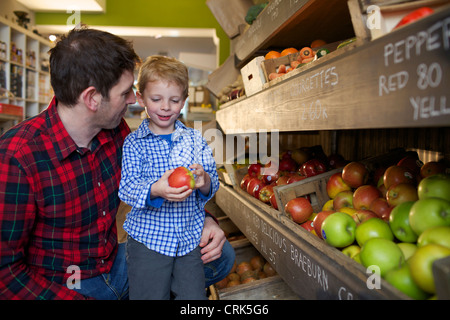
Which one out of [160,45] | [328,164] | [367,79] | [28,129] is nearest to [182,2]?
[160,45]

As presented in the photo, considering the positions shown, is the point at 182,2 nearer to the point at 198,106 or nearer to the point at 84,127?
the point at 198,106

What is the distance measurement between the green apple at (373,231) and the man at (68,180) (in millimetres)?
994

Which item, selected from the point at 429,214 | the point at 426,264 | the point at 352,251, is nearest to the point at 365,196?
the point at 352,251

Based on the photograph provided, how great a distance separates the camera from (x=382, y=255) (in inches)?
37.4

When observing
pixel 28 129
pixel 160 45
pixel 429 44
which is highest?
pixel 160 45

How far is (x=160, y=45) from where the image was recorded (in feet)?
33.9

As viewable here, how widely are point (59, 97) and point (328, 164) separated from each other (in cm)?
148

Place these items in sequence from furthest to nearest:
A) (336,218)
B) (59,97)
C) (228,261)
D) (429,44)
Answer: (228,261), (59,97), (336,218), (429,44)

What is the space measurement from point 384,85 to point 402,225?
46 centimetres

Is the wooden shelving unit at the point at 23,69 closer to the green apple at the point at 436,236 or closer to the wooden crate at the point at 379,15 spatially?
the wooden crate at the point at 379,15

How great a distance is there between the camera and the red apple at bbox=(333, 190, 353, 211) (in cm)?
147

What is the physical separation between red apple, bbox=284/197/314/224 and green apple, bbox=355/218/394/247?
0.39 meters

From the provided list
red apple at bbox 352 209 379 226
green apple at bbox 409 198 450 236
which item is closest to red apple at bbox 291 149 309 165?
red apple at bbox 352 209 379 226

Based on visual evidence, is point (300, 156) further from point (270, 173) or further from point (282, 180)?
point (282, 180)
